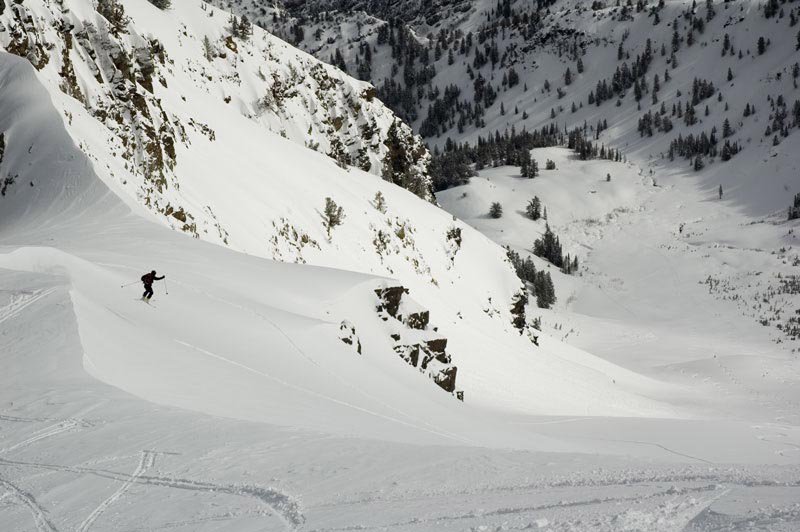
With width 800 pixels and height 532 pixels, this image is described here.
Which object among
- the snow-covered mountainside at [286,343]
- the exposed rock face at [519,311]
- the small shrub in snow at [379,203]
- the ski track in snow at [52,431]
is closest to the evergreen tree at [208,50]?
the snow-covered mountainside at [286,343]

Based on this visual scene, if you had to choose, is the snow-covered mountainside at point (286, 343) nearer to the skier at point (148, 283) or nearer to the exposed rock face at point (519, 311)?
the exposed rock face at point (519, 311)

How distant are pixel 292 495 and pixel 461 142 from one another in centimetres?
14905

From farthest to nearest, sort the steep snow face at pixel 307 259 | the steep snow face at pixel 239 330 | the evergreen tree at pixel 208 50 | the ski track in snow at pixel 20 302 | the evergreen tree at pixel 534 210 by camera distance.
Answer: the evergreen tree at pixel 534 210
the evergreen tree at pixel 208 50
the steep snow face at pixel 307 259
the ski track in snow at pixel 20 302
the steep snow face at pixel 239 330

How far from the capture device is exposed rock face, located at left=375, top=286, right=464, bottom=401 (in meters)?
21.0

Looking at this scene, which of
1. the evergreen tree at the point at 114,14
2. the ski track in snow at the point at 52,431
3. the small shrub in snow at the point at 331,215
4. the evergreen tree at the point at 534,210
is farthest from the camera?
the evergreen tree at the point at 534,210

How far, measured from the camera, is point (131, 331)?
12.9m

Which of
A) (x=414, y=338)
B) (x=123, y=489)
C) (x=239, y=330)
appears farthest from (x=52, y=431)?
(x=414, y=338)

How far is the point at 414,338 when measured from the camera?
21422 mm

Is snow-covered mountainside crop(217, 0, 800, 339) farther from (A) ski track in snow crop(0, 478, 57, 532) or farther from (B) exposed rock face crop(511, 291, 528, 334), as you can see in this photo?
(A) ski track in snow crop(0, 478, 57, 532)

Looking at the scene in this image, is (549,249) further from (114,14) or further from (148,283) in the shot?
(148,283)

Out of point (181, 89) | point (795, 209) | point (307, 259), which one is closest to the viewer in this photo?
point (307, 259)

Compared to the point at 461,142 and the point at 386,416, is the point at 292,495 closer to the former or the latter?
the point at 386,416

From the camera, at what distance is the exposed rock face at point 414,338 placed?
21.0 m

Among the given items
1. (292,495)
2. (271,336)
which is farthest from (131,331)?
(292,495)
